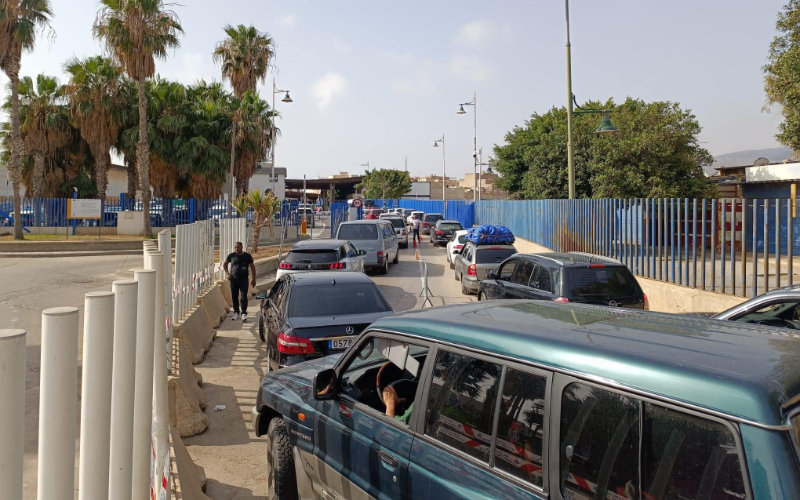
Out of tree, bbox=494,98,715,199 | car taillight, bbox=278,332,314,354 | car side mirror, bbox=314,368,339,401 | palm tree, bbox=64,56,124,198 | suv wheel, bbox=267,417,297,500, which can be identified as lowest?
suv wheel, bbox=267,417,297,500

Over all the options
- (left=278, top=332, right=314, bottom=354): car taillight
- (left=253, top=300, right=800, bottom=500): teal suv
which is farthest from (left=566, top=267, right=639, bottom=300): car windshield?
(left=253, top=300, right=800, bottom=500): teal suv

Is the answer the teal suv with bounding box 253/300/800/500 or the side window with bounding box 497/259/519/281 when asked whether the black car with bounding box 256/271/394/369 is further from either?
the side window with bounding box 497/259/519/281

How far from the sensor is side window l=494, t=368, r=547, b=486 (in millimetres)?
2729

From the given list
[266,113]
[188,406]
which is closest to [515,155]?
[266,113]

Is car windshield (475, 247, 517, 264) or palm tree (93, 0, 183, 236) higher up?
palm tree (93, 0, 183, 236)

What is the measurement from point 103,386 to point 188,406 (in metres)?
4.19

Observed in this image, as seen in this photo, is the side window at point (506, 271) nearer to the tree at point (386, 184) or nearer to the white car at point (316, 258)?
the white car at point (316, 258)

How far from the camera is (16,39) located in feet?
88.5

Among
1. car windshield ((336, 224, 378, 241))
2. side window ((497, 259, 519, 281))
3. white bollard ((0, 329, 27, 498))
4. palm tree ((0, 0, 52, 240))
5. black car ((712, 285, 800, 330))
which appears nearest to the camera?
white bollard ((0, 329, 27, 498))

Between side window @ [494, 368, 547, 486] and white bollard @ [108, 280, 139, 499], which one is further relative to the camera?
white bollard @ [108, 280, 139, 499]

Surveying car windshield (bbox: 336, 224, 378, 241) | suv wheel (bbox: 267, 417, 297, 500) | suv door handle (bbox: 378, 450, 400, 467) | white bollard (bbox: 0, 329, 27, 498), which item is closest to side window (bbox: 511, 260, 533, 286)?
suv wheel (bbox: 267, 417, 297, 500)

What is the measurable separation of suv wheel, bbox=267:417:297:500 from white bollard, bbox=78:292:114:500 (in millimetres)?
1977

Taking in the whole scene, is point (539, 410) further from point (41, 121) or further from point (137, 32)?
point (41, 121)

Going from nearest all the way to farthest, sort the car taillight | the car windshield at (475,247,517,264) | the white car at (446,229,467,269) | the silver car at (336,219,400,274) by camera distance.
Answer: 1. the car taillight
2. the car windshield at (475,247,517,264)
3. the silver car at (336,219,400,274)
4. the white car at (446,229,467,269)
